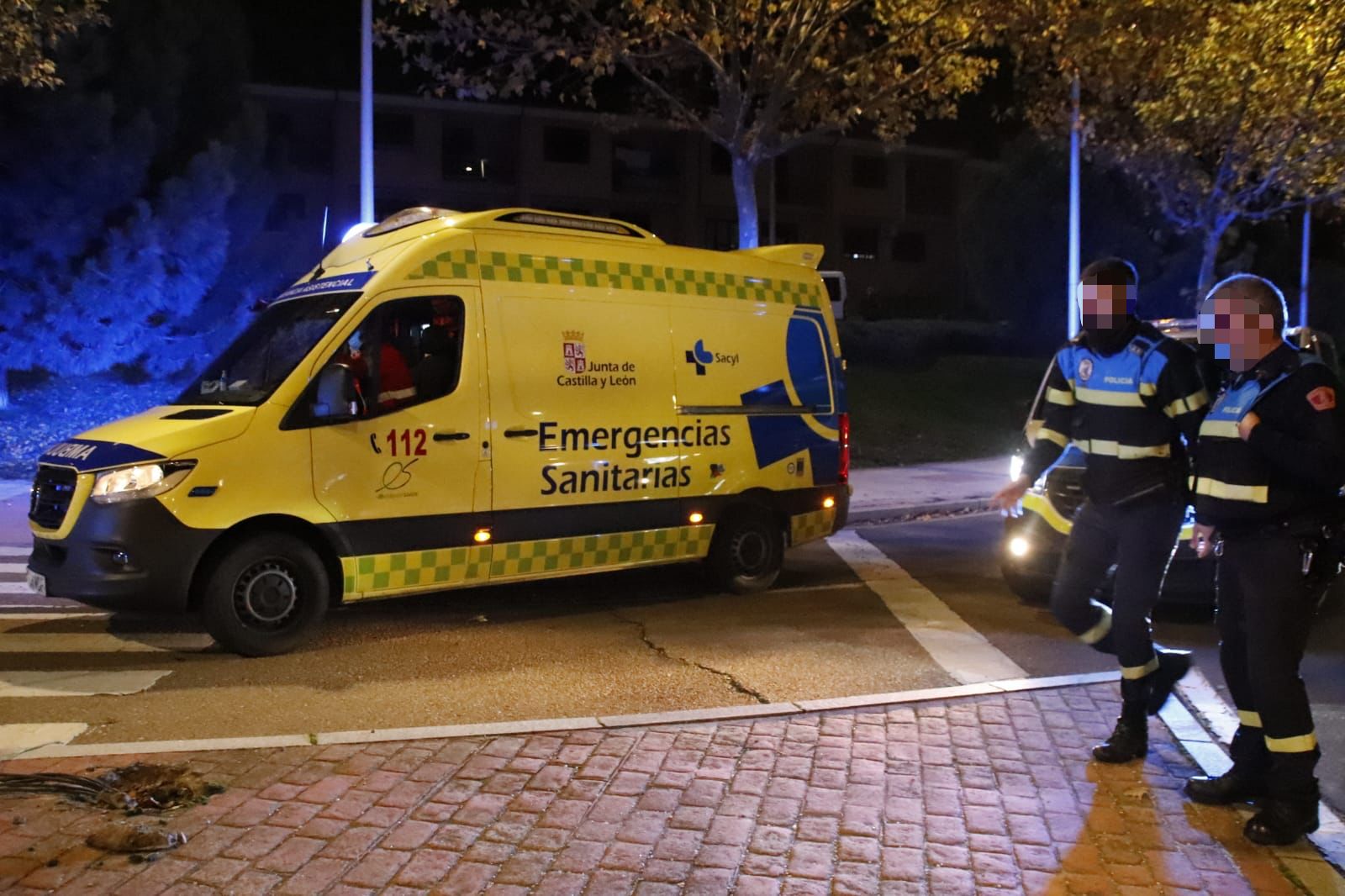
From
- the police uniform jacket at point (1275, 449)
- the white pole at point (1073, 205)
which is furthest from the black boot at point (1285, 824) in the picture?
the white pole at point (1073, 205)

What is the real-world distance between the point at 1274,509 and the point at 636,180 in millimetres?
37688

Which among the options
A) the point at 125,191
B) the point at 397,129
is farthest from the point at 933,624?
the point at 397,129

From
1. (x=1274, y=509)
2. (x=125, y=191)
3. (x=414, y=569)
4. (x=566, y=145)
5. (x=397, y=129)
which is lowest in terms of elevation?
(x=414, y=569)

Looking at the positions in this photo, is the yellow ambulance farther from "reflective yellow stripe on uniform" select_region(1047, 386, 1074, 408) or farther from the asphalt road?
"reflective yellow stripe on uniform" select_region(1047, 386, 1074, 408)

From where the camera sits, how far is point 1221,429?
4.09 m

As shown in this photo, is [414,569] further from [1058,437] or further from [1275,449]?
→ [1275,449]

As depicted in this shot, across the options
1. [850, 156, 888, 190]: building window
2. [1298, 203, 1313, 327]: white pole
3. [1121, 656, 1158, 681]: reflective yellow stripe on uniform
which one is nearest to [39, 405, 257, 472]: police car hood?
[1121, 656, 1158, 681]: reflective yellow stripe on uniform

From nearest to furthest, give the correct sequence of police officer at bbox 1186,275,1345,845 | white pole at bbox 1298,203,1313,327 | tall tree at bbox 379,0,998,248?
police officer at bbox 1186,275,1345,845, tall tree at bbox 379,0,998,248, white pole at bbox 1298,203,1313,327

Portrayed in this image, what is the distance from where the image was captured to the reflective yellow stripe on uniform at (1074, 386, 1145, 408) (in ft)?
14.7

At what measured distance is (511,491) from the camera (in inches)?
282

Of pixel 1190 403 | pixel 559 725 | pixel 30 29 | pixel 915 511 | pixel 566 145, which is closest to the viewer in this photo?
pixel 1190 403

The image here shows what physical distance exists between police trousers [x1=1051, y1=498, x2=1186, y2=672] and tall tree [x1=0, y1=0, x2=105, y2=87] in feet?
35.6

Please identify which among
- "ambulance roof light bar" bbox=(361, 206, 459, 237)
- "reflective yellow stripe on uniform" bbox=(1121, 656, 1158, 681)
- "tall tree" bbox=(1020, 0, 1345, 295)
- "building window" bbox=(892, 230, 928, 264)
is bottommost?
"reflective yellow stripe on uniform" bbox=(1121, 656, 1158, 681)

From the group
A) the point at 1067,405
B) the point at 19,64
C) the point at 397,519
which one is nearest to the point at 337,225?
the point at 19,64
